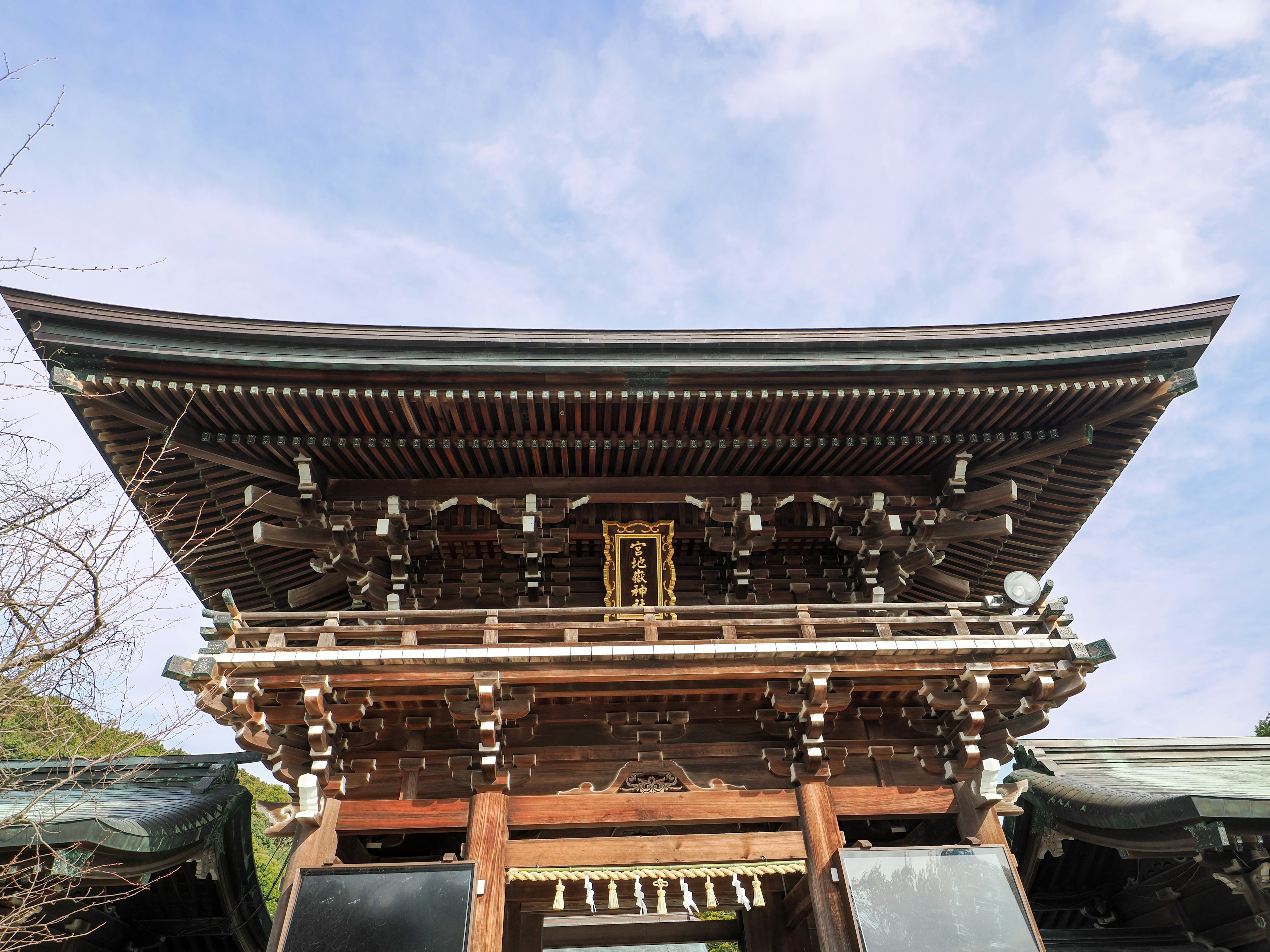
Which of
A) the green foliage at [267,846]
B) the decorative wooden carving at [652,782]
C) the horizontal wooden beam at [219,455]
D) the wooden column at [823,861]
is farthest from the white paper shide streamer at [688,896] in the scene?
the green foliage at [267,846]

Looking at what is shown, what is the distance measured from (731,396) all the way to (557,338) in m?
2.07

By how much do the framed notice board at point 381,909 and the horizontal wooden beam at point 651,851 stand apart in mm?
668

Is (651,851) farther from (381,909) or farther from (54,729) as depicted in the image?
(54,729)

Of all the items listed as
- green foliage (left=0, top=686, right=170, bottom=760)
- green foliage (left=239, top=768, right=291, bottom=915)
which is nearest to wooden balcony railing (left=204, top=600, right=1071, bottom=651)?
green foliage (left=0, top=686, right=170, bottom=760)

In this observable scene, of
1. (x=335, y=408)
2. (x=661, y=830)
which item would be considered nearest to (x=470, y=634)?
(x=335, y=408)

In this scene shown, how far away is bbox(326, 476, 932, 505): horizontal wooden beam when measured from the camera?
9734 mm

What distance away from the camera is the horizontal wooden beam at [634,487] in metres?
9.73

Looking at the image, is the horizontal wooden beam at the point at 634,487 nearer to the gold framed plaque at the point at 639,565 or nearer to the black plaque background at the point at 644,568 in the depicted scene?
the gold framed plaque at the point at 639,565

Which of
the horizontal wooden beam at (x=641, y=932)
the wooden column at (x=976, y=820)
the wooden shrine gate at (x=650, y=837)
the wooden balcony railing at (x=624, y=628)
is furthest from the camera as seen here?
the horizontal wooden beam at (x=641, y=932)

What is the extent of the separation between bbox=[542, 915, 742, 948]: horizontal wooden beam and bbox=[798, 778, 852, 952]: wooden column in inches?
119

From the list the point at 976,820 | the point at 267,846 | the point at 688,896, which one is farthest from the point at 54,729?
the point at 267,846

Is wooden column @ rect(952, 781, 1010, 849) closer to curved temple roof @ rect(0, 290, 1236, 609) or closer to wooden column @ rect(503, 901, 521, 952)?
curved temple roof @ rect(0, 290, 1236, 609)

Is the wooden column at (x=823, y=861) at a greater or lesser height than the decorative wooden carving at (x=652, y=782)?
lesser

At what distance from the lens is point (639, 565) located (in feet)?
33.1
